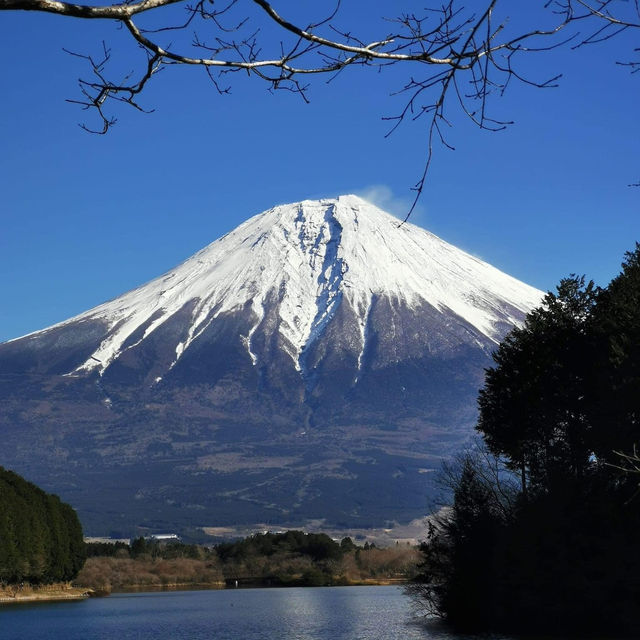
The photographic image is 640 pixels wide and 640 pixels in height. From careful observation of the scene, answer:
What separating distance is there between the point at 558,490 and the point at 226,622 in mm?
21678

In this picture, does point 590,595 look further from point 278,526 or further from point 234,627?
point 278,526

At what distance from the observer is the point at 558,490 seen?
2914cm

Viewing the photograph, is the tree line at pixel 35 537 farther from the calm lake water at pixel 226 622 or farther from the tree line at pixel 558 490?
the tree line at pixel 558 490

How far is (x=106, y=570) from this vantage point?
101 m

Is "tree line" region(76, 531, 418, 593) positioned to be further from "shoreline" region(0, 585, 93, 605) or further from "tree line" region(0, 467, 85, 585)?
"tree line" region(0, 467, 85, 585)

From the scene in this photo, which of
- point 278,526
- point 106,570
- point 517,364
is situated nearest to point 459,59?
point 517,364

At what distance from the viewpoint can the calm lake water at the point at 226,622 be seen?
37.4 meters

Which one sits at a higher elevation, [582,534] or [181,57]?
[181,57]

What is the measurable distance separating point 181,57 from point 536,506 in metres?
26.0

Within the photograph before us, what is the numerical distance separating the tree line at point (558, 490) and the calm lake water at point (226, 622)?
79.8 inches

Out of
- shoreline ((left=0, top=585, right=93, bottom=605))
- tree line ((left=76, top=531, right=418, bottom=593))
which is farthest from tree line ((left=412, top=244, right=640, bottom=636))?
tree line ((left=76, top=531, right=418, bottom=593))

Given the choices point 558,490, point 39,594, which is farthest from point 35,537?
point 558,490

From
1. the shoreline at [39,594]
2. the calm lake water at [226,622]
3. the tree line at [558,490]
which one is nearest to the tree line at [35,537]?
the shoreline at [39,594]

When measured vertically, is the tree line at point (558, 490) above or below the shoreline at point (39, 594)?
above
